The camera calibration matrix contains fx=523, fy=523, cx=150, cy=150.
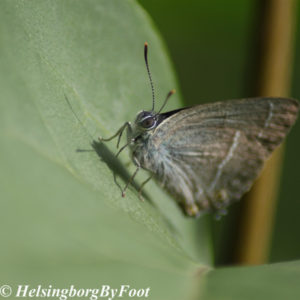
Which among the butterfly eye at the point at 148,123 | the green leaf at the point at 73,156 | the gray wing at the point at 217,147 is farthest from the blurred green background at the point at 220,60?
the green leaf at the point at 73,156

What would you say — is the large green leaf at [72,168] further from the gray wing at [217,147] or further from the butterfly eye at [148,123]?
the gray wing at [217,147]

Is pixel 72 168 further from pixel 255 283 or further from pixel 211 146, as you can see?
pixel 211 146

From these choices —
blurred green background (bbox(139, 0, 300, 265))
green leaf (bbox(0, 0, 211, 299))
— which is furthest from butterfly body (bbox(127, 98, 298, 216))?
green leaf (bbox(0, 0, 211, 299))

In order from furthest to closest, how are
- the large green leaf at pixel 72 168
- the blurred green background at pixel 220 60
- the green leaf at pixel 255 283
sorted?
the blurred green background at pixel 220 60, the green leaf at pixel 255 283, the large green leaf at pixel 72 168

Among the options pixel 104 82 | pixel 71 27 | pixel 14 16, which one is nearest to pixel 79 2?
pixel 71 27

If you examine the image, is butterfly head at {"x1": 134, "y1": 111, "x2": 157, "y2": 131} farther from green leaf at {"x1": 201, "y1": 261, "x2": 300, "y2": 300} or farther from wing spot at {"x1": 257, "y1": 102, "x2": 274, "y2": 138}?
green leaf at {"x1": 201, "y1": 261, "x2": 300, "y2": 300}

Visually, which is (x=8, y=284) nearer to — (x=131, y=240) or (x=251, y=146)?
(x=131, y=240)

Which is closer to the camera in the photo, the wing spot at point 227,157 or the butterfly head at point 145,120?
the butterfly head at point 145,120
